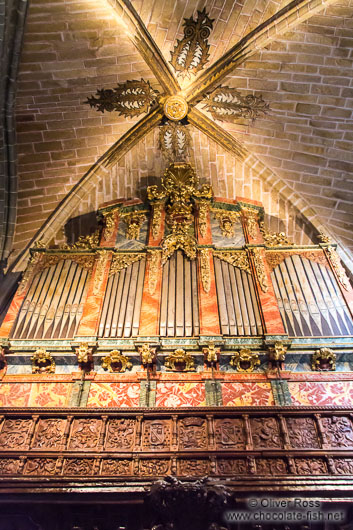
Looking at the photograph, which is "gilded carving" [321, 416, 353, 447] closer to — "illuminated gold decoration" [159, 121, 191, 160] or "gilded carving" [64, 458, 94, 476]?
"gilded carving" [64, 458, 94, 476]

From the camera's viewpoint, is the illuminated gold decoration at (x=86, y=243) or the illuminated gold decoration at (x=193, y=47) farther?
the illuminated gold decoration at (x=86, y=243)

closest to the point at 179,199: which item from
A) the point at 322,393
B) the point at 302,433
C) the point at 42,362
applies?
the point at 42,362

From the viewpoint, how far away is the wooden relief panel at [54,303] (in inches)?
343

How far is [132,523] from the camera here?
5.81 meters

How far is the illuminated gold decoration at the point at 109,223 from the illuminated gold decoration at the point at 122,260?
2.64 ft

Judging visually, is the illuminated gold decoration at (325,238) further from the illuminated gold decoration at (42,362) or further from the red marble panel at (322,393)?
the illuminated gold decoration at (42,362)

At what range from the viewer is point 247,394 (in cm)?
766

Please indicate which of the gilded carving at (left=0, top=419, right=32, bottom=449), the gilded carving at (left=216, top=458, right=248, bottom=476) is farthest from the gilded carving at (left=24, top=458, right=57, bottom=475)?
the gilded carving at (left=216, top=458, right=248, bottom=476)

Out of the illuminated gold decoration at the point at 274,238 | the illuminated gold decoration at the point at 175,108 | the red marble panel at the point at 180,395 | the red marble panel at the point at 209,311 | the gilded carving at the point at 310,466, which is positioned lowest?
the gilded carving at the point at 310,466

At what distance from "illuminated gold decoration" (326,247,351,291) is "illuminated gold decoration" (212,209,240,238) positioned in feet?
7.59

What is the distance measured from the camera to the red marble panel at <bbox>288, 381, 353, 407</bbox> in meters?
7.55

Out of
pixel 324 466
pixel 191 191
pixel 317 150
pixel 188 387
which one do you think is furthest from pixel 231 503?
pixel 317 150

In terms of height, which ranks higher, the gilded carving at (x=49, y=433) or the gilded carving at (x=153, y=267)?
the gilded carving at (x=153, y=267)

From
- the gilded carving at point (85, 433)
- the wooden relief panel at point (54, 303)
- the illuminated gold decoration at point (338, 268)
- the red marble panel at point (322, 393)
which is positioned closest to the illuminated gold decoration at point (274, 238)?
the illuminated gold decoration at point (338, 268)
